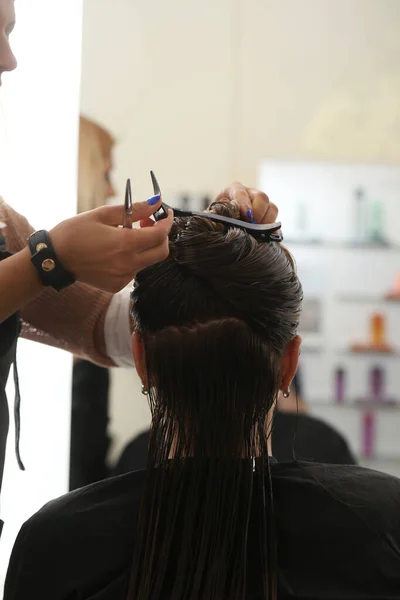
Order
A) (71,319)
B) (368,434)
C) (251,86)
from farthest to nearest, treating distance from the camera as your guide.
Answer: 1. (368,434)
2. (251,86)
3. (71,319)

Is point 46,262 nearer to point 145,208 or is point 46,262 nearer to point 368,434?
point 145,208

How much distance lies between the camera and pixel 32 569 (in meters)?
0.91

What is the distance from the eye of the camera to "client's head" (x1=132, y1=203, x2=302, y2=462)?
930 mm

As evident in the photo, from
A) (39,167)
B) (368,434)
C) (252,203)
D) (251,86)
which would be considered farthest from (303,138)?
(252,203)

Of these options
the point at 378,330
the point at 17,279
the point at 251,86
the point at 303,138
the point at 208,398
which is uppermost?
the point at 251,86

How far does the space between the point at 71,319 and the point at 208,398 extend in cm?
42

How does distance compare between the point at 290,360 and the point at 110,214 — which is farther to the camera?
the point at 290,360

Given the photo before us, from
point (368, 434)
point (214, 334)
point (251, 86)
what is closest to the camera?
point (214, 334)

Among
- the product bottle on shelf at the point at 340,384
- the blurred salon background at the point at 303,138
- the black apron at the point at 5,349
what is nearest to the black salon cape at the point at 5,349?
the black apron at the point at 5,349

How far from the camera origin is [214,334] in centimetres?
93

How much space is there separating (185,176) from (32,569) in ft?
8.09

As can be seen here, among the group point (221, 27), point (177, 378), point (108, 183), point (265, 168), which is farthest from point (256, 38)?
point (177, 378)

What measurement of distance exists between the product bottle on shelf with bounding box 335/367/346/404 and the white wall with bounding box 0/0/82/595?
6.96 feet

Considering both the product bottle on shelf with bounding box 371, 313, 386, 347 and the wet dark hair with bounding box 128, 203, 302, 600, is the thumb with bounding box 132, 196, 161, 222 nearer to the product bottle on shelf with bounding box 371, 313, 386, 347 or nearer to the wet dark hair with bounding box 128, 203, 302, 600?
the wet dark hair with bounding box 128, 203, 302, 600
